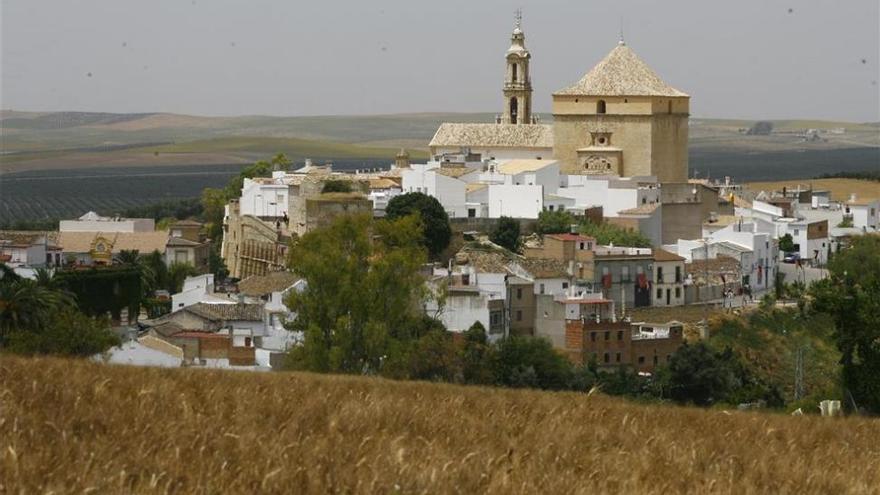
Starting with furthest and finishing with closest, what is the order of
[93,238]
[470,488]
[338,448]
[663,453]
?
[93,238] → [663,453] → [338,448] → [470,488]

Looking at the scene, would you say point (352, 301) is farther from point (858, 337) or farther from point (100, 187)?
point (100, 187)

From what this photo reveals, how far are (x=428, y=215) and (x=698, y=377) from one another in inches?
488

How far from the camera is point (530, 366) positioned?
29844 millimetres

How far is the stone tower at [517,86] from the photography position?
6269 centimetres

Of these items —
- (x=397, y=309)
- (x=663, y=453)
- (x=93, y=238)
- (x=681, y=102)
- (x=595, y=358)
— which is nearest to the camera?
(x=663, y=453)

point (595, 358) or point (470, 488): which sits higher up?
point (470, 488)

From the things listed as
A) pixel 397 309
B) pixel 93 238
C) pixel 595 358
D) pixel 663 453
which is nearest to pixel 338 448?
pixel 663 453

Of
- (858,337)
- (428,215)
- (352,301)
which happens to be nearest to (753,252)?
A: (428,215)

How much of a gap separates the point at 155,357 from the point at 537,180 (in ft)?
70.3

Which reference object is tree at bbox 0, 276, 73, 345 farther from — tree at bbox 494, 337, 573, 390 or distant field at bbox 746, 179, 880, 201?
distant field at bbox 746, 179, 880, 201

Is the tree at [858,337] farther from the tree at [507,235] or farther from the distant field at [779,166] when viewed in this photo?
the distant field at [779,166]

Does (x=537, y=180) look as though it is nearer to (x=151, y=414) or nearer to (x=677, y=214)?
(x=677, y=214)

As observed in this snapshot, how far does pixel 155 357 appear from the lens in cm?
2744

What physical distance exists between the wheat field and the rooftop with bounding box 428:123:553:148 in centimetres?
4278
